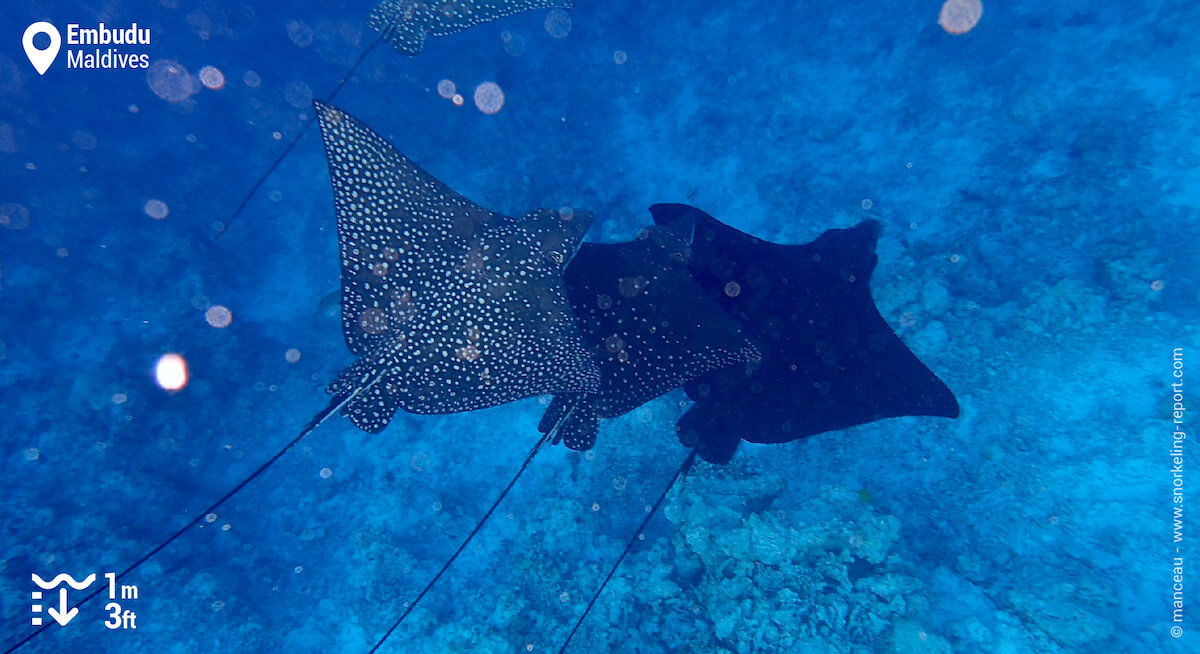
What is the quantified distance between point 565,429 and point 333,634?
19.7 ft

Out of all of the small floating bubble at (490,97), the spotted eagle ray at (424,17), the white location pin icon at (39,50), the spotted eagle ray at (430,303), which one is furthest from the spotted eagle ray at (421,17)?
the white location pin icon at (39,50)

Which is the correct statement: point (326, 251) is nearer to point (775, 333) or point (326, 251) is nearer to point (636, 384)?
point (636, 384)

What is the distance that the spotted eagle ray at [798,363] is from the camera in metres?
5.11

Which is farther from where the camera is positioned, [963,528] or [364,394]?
[963,528]

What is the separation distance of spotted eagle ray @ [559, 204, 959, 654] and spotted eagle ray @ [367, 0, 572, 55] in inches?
172

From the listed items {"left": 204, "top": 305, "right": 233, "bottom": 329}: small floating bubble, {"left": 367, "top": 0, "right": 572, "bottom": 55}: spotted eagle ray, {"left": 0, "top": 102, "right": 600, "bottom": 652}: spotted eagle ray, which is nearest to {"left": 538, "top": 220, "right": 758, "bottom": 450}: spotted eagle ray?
{"left": 0, "top": 102, "right": 600, "bottom": 652}: spotted eagle ray


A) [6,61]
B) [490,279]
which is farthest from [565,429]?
[6,61]

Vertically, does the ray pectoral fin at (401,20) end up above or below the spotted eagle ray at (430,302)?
above

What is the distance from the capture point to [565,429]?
4887 mm

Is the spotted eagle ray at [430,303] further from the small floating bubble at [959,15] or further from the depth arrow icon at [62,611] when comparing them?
the small floating bubble at [959,15]

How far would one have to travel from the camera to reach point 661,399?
745 cm

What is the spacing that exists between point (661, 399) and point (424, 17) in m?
6.17

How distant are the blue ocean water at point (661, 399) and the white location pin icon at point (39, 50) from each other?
143 mm

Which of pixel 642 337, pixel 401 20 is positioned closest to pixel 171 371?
pixel 401 20
